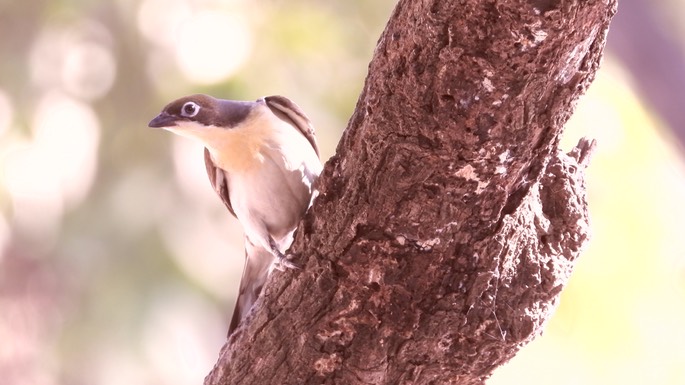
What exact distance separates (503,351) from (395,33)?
3.14 feet

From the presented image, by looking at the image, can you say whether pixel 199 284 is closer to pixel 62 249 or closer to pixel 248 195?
pixel 62 249

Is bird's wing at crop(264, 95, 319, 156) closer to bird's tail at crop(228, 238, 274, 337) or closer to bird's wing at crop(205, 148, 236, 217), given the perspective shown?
bird's wing at crop(205, 148, 236, 217)

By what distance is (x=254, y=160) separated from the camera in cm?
358

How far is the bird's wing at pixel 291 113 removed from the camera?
149 inches

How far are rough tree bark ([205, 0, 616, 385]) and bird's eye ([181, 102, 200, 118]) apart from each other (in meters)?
0.82

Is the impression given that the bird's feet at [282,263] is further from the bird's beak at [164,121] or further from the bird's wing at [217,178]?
the bird's beak at [164,121]

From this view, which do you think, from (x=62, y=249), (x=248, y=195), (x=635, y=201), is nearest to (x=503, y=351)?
(x=248, y=195)

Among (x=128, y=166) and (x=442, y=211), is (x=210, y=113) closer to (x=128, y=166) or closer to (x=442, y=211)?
(x=442, y=211)

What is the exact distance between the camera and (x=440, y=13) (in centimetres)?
238

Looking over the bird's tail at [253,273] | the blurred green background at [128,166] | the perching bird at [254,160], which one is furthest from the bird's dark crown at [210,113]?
the blurred green background at [128,166]

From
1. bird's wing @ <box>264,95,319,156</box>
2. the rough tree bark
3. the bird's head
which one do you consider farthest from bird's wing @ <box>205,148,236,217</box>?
the rough tree bark

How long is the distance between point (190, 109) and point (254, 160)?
0.31m

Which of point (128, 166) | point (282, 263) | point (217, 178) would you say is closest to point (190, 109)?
point (217, 178)

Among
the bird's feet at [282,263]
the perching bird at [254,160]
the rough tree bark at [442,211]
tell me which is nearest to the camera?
the rough tree bark at [442,211]
